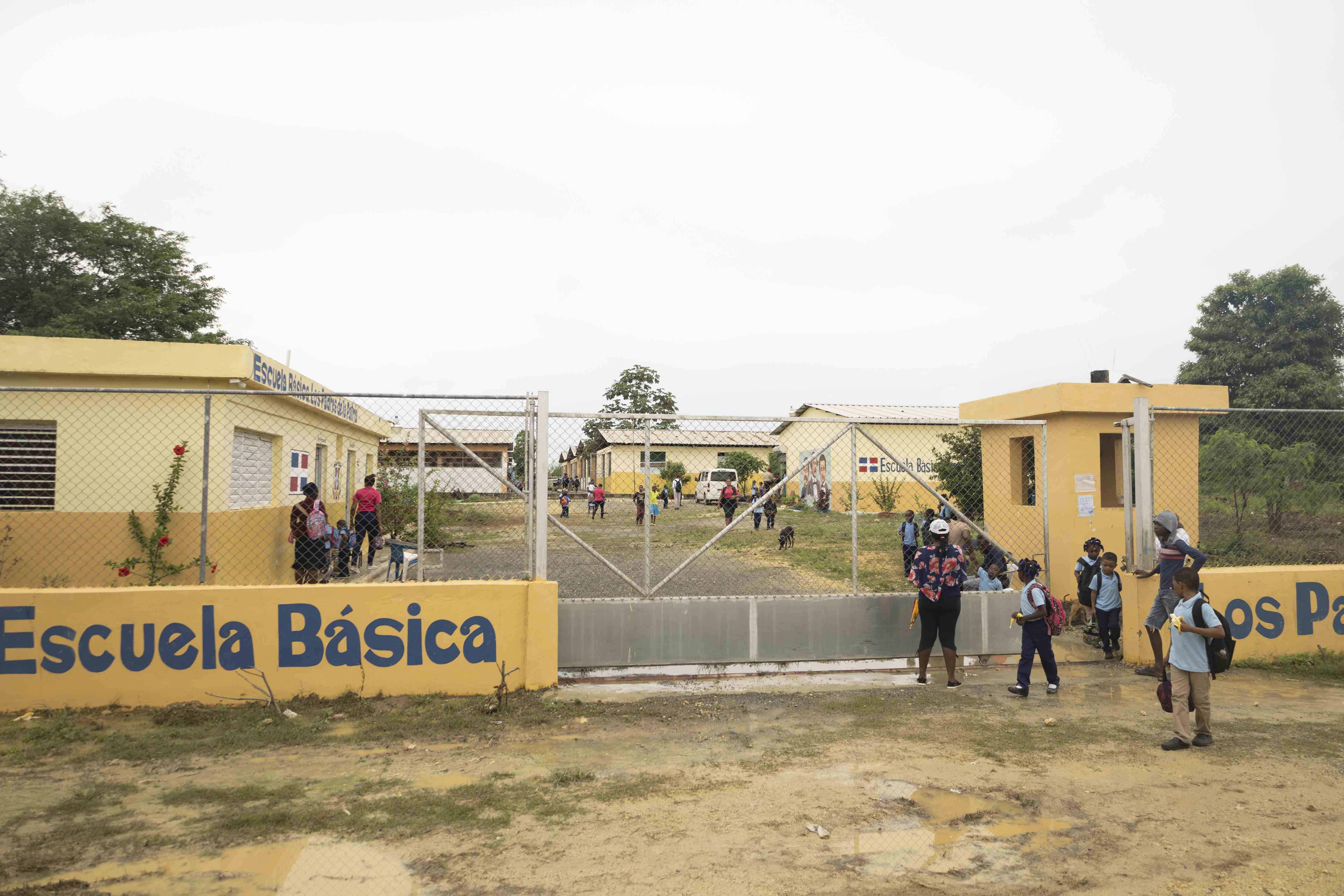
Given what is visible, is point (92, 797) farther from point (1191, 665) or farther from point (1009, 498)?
point (1009, 498)

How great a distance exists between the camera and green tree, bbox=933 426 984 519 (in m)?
15.3

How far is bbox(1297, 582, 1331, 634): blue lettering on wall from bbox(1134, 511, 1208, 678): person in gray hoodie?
1628 millimetres

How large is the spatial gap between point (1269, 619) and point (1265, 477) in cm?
821

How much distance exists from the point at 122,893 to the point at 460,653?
314cm

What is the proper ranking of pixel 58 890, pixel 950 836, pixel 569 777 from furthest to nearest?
1. pixel 569 777
2. pixel 950 836
3. pixel 58 890

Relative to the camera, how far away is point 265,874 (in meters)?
3.50

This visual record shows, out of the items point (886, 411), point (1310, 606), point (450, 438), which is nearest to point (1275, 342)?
point (886, 411)

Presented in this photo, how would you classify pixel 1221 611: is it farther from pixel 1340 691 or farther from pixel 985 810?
pixel 985 810

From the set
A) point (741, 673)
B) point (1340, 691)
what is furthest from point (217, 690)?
point (1340, 691)

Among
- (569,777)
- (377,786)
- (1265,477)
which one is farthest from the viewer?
(1265,477)

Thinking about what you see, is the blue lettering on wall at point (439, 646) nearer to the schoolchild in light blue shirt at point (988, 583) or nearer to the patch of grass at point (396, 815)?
the patch of grass at point (396, 815)

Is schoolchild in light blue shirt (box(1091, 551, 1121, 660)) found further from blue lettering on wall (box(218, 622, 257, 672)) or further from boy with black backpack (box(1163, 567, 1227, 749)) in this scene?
blue lettering on wall (box(218, 622, 257, 672))

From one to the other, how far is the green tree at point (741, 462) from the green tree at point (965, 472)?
60.7 feet

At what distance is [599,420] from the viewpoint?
21.9 feet
